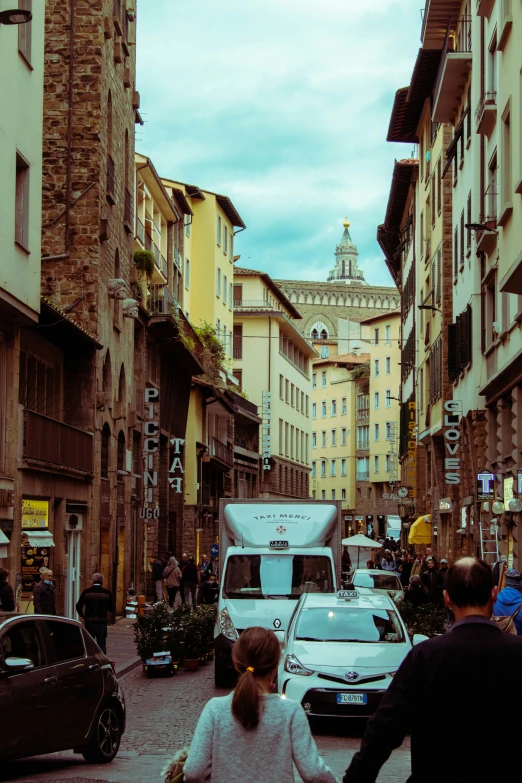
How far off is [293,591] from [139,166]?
27777 mm

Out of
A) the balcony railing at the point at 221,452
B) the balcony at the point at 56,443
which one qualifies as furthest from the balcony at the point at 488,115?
the balcony railing at the point at 221,452

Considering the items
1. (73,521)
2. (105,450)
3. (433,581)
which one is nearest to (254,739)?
(73,521)

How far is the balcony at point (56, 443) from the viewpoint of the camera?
2534 cm

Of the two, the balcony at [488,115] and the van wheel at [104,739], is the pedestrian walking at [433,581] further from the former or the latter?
the van wheel at [104,739]

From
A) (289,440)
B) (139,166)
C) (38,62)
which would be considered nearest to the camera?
(38,62)

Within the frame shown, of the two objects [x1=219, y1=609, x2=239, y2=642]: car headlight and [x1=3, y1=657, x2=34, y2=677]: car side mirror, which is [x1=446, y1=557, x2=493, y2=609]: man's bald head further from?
[x1=219, y1=609, x2=239, y2=642]: car headlight

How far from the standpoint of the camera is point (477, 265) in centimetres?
3441

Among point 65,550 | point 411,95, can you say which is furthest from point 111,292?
point 411,95

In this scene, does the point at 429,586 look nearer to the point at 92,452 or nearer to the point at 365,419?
the point at 92,452

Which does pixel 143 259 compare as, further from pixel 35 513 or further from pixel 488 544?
pixel 35 513

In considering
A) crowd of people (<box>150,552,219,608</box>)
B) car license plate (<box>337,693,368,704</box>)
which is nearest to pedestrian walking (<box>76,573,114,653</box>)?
car license plate (<box>337,693,368,704</box>)

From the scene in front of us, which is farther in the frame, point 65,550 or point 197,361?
point 197,361

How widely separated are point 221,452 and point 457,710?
60.9 metres

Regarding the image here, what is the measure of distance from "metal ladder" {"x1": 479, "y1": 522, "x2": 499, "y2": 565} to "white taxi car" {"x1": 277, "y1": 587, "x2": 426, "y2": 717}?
13765 millimetres
